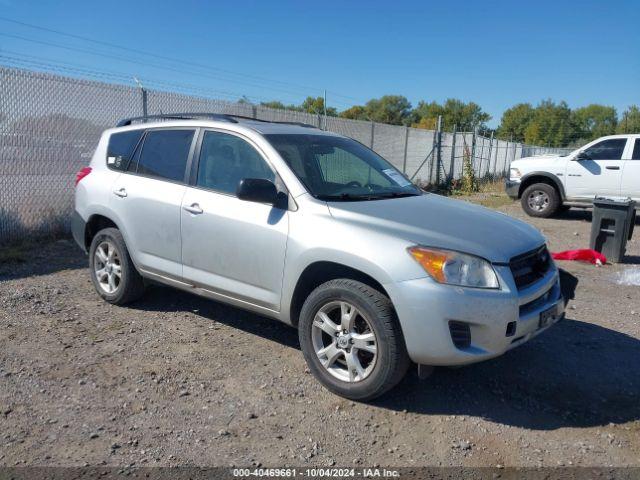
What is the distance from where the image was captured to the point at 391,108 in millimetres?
80562

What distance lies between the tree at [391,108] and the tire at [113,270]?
74.5 meters

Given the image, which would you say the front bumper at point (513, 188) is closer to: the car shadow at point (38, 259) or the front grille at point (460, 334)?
the car shadow at point (38, 259)

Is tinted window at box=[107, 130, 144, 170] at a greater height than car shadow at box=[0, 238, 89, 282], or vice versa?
tinted window at box=[107, 130, 144, 170]

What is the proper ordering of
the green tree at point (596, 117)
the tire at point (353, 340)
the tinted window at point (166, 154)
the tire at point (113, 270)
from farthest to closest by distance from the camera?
1. the green tree at point (596, 117)
2. the tire at point (113, 270)
3. the tinted window at point (166, 154)
4. the tire at point (353, 340)

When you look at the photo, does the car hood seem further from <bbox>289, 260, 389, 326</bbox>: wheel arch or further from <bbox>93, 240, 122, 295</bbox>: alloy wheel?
<bbox>93, 240, 122, 295</bbox>: alloy wheel

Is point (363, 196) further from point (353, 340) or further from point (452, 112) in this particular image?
point (452, 112)

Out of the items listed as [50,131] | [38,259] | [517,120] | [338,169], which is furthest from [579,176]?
[517,120]

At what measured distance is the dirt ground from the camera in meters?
3.02

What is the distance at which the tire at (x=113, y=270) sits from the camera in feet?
16.1

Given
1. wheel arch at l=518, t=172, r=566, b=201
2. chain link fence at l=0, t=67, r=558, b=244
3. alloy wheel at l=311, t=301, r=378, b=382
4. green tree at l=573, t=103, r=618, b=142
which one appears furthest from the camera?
green tree at l=573, t=103, r=618, b=142

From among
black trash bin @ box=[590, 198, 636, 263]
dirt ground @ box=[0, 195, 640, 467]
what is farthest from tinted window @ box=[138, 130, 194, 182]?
black trash bin @ box=[590, 198, 636, 263]

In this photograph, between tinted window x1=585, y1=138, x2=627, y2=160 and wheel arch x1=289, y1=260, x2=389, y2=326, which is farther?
tinted window x1=585, y1=138, x2=627, y2=160

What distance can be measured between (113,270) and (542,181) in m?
10.2

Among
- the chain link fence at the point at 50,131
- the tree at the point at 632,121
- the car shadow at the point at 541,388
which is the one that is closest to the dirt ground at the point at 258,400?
the car shadow at the point at 541,388
